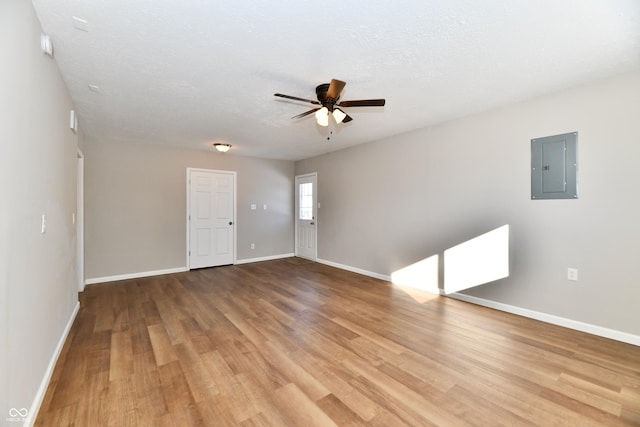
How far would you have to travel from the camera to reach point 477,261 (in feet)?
11.8

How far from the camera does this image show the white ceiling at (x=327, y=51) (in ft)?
5.68

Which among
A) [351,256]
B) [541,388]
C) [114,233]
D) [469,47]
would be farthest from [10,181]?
[351,256]

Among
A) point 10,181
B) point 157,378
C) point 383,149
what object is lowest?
point 157,378

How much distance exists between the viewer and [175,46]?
2.09 metres

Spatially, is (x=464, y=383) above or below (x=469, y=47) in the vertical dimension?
below

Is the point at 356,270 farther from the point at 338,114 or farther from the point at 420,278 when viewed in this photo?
the point at 338,114

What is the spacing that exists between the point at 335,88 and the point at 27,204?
227cm

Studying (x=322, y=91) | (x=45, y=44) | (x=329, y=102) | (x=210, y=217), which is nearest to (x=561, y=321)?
(x=329, y=102)

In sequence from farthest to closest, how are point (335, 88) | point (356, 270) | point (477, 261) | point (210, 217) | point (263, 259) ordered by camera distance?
1. point (263, 259)
2. point (210, 217)
3. point (356, 270)
4. point (477, 261)
5. point (335, 88)

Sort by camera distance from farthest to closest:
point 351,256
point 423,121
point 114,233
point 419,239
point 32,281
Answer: point 351,256, point 114,233, point 419,239, point 423,121, point 32,281

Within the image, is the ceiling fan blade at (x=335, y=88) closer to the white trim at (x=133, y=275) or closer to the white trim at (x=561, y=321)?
the white trim at (x=561, y=321)

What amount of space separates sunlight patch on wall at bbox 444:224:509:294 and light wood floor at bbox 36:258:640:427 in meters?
A: 0.33

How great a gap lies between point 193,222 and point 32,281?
156 inches

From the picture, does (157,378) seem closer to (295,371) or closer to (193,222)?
(295,371)
